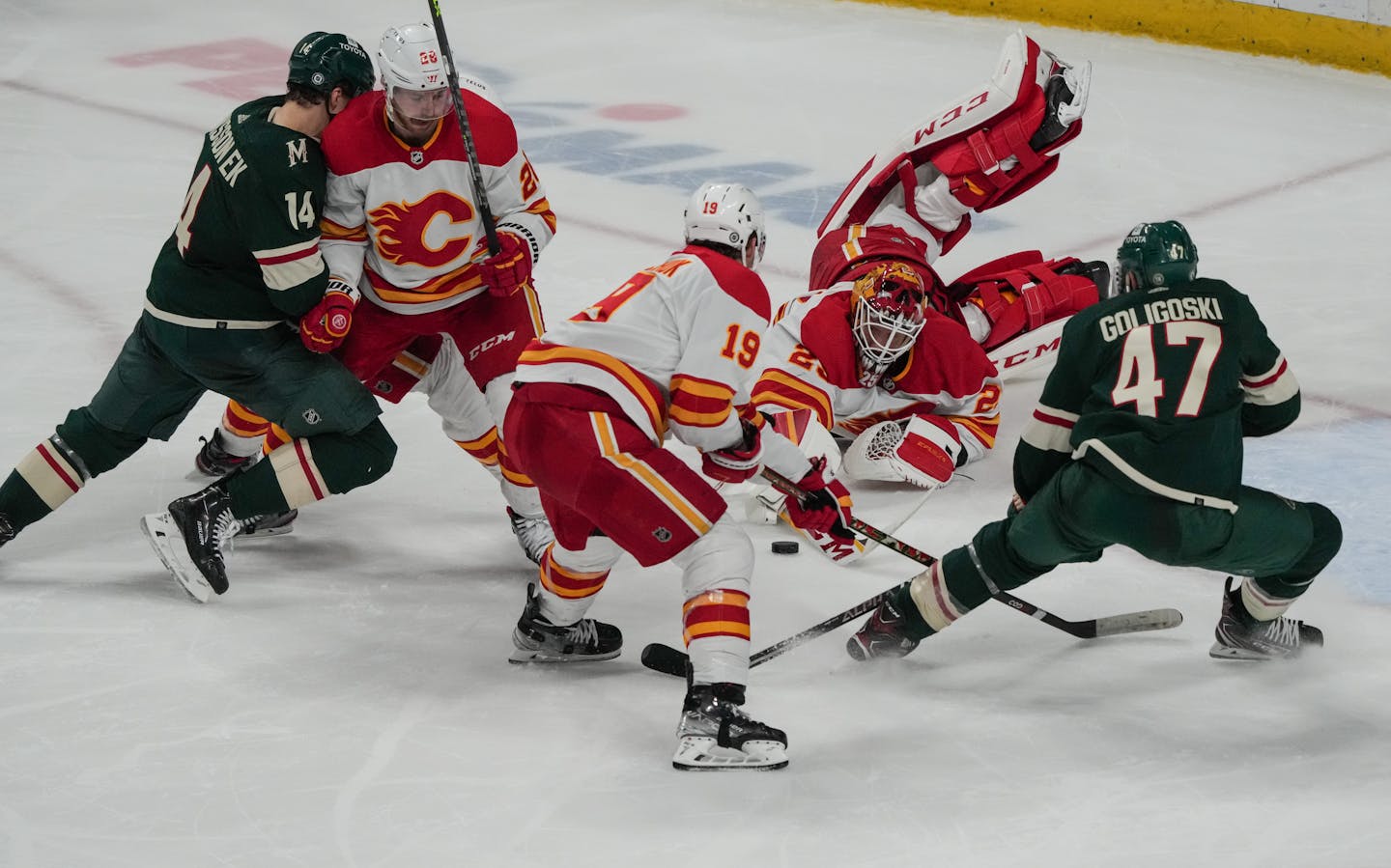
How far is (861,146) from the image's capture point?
679 cm

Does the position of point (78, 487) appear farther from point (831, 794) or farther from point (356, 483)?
point (831, 794)

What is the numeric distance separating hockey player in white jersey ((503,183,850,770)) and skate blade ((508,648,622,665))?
37 cm

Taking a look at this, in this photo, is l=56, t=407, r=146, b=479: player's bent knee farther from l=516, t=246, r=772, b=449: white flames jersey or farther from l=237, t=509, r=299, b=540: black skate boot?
l=516, t=246, r=772, b=449: white flames jersey

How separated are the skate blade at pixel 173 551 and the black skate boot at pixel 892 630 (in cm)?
134

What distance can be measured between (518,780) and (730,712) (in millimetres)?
372

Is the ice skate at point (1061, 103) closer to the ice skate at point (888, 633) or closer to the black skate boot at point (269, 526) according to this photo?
the ice skate at point (888, 633)

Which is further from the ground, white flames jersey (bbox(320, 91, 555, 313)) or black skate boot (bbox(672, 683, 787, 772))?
white flames jersey (bbox(320, 91, 555, 313))

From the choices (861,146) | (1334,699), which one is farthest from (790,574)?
(861,146)

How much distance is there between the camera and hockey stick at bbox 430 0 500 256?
3383 millimetres

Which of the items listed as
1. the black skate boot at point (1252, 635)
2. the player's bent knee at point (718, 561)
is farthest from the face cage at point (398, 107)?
the black skate boot at point (1252, 635)

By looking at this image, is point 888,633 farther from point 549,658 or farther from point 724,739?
point 549,658

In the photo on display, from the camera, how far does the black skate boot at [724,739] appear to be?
9.48 ft

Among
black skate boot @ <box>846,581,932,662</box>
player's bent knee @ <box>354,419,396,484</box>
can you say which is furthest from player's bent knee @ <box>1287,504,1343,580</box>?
player's bent knee @ <box>354,419,396,484</box>

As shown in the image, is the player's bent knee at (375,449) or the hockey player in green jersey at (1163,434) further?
the player's bent knee at (375,449)
